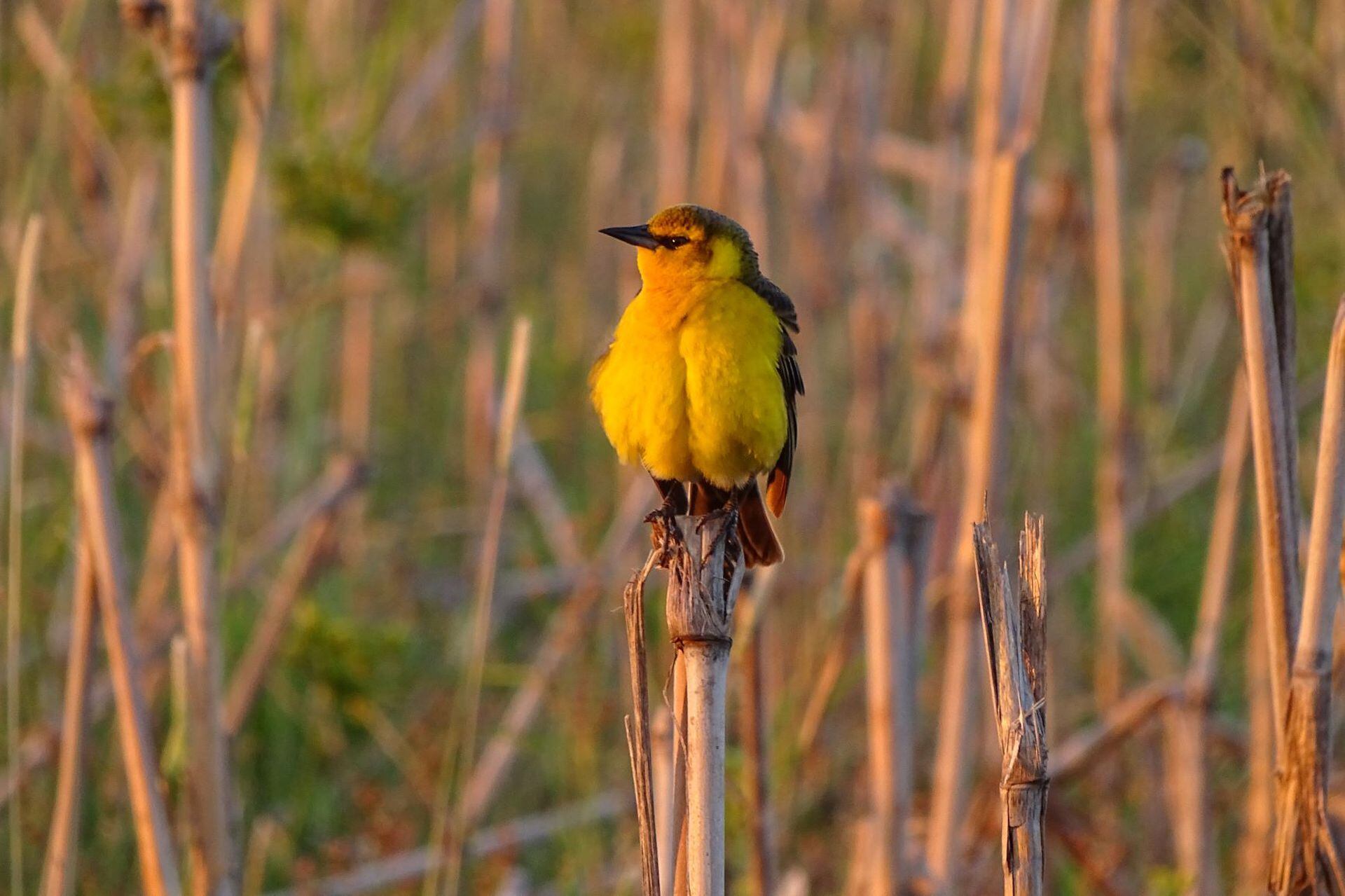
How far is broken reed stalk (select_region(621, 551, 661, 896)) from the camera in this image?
1.76 meters

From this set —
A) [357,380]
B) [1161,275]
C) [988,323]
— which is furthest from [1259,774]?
[357,380]

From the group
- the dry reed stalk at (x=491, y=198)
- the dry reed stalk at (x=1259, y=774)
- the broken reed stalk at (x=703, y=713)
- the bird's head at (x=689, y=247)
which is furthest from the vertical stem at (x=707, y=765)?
the dry reed stalk at (x=491, y=198)

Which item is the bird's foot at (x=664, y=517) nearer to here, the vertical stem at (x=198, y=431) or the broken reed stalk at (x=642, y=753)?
the broken reed stalk at (x=642, y=753)

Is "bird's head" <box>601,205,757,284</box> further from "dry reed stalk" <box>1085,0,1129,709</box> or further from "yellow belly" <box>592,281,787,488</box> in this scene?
"dry reed stalk" <box>1085,0,1129,709</box>

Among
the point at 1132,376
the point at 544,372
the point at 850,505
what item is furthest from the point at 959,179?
the point at 544,372

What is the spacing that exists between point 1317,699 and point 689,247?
1.22 m

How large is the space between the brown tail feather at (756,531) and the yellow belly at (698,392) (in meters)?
0.11

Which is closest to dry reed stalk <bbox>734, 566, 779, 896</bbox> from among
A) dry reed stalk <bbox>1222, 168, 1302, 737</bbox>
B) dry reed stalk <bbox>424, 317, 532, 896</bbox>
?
dry reed stalk <bbox>424, 317, 532, 896</bbox>

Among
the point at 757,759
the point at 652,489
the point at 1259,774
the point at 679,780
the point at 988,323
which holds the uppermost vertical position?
the point at 988,323

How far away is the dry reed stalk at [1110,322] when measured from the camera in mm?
3377

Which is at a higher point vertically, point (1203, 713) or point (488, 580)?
point (488, 580)

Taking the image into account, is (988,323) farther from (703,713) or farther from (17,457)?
(17,457)

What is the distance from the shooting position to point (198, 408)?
2.55 meters

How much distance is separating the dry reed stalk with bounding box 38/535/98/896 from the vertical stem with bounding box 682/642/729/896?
1.16 m
